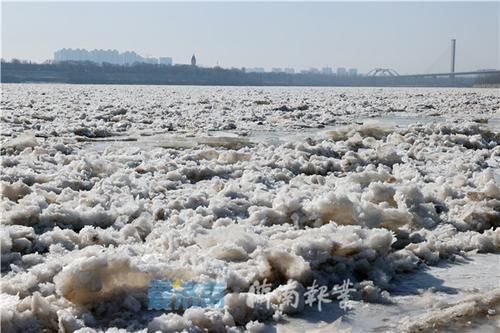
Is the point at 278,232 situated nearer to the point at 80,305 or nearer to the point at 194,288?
the point at 194,288

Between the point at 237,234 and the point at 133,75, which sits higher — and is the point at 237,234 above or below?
below

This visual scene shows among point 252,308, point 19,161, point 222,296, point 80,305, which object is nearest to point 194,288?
point 222,296

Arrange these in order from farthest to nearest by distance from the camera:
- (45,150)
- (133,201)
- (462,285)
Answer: (45,150) < (133,201) < (462,285)

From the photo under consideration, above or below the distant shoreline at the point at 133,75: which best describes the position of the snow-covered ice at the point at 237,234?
below

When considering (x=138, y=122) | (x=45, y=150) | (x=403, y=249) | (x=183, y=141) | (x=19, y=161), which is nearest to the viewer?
(x=403, y=249)

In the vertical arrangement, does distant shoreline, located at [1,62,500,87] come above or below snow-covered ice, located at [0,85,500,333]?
above

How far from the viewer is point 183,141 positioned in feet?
28.9

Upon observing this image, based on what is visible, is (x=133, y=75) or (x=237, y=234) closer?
(x=237, y=234)

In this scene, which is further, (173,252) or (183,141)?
(183,141)

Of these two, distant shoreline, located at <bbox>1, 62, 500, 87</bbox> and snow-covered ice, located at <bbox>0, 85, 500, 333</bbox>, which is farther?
distant shoreline, located at <bbox>1, 62, 500, 87</bbox>

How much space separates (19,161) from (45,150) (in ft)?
2.53

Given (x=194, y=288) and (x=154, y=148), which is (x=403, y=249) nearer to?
(x=194, y=288)

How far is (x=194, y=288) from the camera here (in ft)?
8.85

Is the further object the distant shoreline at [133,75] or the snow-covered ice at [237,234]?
the distant shoreline at [133,75]
